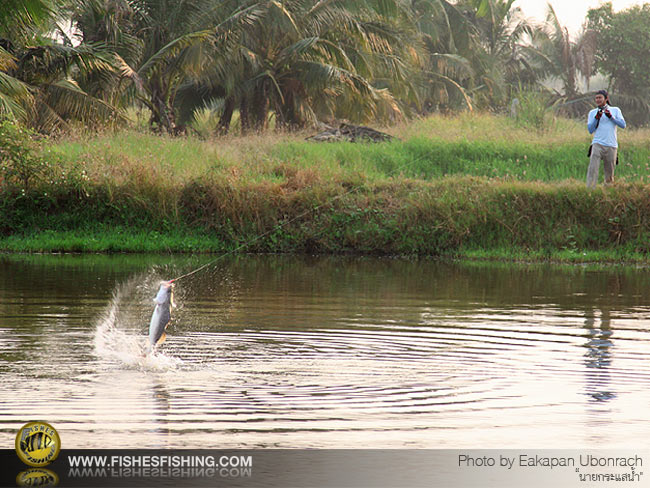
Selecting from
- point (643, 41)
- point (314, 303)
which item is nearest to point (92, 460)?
point (314, 303)

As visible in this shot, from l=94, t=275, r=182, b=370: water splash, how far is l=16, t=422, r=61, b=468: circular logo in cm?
214

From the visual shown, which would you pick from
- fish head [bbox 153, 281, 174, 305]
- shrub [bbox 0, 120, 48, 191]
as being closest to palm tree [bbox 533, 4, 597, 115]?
shrub [bbox 0, 120, 48, 191]

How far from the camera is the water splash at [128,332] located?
7.48 meters

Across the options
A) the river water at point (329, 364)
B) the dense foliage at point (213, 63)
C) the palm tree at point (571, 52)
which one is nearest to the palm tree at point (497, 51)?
the palm tree at point (571, 52)

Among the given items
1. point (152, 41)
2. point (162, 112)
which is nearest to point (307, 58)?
point (162, 112)

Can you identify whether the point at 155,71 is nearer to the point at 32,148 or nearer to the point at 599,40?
the point at 32,148

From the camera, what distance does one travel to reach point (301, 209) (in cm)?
1880

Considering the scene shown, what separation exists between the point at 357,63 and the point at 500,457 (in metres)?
24.1

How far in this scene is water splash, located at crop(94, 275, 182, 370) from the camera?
24.5 feet

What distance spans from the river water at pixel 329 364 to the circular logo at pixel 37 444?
100 millimetres

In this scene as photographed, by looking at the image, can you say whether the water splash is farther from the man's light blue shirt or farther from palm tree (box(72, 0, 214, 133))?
palm tree (box(72, 0, 214, 133))

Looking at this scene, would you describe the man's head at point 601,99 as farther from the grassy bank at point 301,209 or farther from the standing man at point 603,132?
the grassy bank at point 301,209

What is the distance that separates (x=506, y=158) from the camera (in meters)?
23.6

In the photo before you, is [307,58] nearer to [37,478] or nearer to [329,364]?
[329,364]
